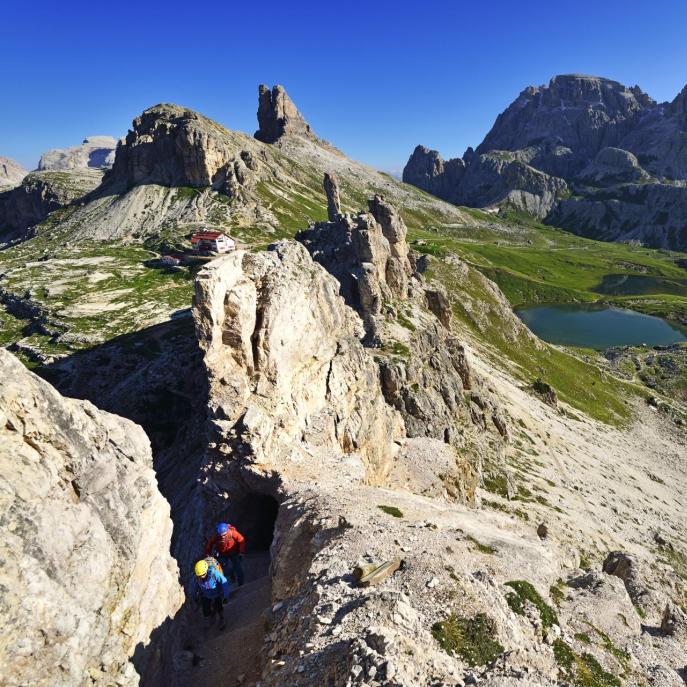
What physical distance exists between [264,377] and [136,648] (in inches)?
707

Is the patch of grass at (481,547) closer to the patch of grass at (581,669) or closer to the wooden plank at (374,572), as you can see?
the patch of grass at (581,669)

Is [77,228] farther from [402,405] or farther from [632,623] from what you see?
[632,623]

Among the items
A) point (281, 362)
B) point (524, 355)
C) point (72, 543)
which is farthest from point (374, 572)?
point (524, 355)

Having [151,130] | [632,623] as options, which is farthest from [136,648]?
[151,130]

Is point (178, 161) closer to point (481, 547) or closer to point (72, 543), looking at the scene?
point (72, 543)

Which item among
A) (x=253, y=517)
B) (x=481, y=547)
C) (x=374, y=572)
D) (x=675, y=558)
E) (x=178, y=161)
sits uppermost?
(x=178, y=161)

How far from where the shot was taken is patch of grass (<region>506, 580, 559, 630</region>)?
63.4 ft

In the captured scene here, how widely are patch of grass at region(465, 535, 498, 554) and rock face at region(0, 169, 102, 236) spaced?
673 feet

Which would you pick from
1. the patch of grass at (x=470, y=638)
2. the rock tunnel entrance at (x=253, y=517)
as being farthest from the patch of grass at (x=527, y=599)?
the rock tunnel entrance at (x=253, y=517)

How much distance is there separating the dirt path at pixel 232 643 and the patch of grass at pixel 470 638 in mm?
7309

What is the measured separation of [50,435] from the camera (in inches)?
584

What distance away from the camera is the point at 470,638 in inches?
626

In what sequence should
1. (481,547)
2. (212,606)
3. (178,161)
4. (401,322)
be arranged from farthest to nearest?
1. (178,161)
2. (401,322)
3. (481,547)
4. (212,606)

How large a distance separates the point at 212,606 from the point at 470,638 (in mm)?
12608
